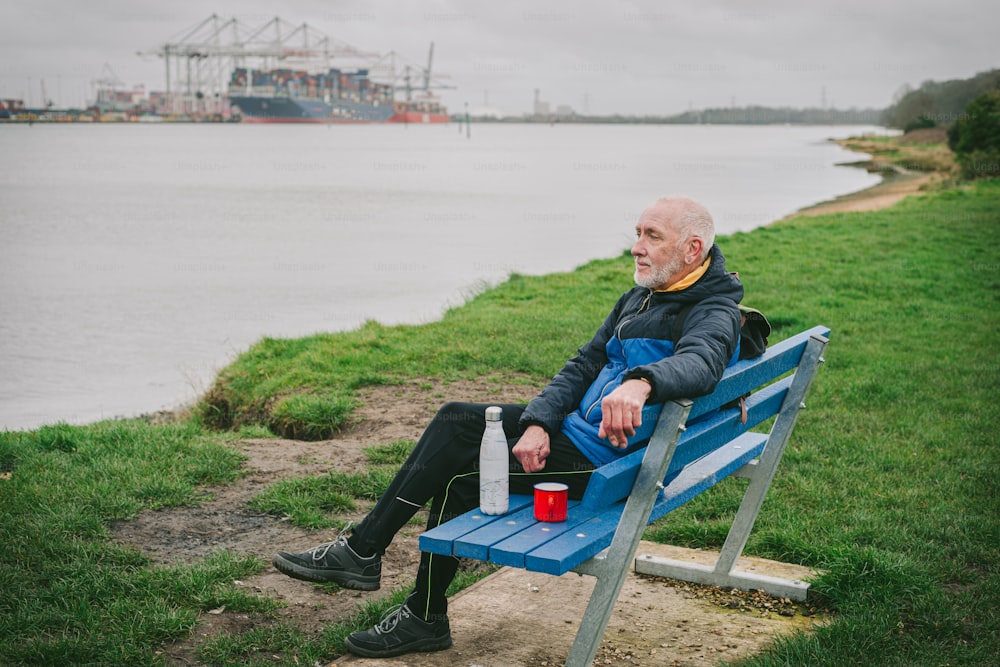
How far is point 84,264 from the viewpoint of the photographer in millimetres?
22500

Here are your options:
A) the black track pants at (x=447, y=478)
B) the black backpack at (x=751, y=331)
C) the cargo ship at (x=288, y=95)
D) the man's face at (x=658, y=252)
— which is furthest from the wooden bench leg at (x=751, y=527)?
the cargo ship at (x=288, y=95)

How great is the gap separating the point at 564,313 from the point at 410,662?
296 inches

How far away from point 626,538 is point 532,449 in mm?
548

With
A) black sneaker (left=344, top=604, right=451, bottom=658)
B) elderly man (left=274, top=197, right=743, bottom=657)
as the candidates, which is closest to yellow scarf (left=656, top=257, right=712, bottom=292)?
elderly man (left=274, top=197, right=743, bottom=657)

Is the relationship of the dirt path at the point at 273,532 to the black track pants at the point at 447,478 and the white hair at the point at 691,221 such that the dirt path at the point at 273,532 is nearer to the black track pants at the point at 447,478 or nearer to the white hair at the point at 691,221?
the black track pants at the point at 447,478

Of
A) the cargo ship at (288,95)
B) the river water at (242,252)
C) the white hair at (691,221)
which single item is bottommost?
the river water at (242,252)

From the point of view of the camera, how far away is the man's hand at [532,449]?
3.38 meters

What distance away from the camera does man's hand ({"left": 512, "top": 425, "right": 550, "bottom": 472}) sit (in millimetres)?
3379

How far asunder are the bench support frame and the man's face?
0.69 meters

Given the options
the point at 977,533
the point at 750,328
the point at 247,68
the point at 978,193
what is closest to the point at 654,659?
the point at 750,328

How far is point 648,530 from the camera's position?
4.96 m

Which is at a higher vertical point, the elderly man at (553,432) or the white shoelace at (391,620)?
the elderly man at (553,432)

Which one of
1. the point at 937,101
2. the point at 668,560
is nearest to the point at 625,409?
the point at 668,560

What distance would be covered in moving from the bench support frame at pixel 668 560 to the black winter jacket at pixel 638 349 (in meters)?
0.20
